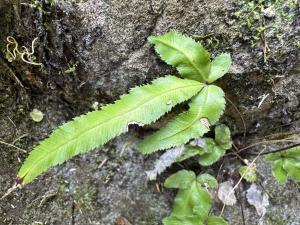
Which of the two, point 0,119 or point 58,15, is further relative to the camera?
point 0,119

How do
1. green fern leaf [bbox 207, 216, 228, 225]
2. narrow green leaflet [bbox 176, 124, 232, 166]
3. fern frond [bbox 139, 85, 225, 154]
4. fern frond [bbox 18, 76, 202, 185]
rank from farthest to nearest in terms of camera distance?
narrow green leaflet [bbox 176, 124, 232, 166], green fern leaf [bbox 207, 216, 228, 225], fern frond [bbox 139, 85, 225, 154], fern frond [bbox 18, 76, 202, 185]

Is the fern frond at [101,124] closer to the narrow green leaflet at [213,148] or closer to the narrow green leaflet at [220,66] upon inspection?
the narrow green leaflet at [220,66]

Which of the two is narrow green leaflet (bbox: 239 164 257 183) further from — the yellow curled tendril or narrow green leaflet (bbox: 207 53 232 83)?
the yellow curled tendril

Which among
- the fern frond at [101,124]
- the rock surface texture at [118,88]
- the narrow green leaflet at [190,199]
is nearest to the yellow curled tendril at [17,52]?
the rock surface texture at [118,88]

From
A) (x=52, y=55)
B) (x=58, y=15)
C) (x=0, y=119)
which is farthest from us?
(x=0, y=119)

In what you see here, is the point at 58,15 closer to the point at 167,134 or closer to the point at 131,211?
the point at 167,134

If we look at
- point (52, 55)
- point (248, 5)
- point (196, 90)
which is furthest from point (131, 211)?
point (248, 5)

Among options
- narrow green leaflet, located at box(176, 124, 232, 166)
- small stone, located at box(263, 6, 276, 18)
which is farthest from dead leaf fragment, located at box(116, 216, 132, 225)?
small stone, located at box(263, 6, 276, 18)
